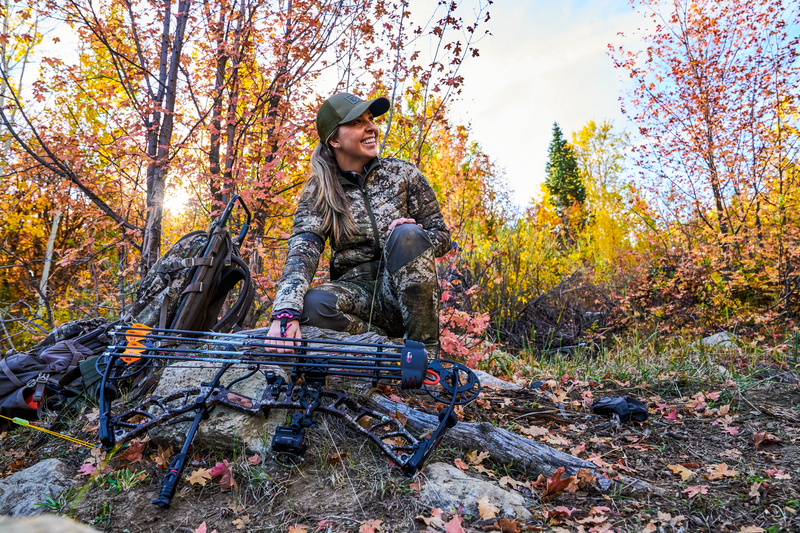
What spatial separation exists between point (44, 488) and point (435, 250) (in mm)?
2339

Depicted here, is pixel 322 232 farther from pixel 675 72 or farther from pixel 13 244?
pixel 13 244

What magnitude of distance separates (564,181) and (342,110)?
3073 centimetres

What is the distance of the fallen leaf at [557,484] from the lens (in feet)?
6.48

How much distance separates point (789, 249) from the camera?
6.09 metres

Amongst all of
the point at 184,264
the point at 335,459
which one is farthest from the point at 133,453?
the point at 184,264

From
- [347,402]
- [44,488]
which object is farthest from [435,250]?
[44,488]

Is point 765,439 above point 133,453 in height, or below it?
below

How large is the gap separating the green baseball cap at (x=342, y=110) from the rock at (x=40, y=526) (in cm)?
270

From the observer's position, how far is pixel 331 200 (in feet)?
9.84

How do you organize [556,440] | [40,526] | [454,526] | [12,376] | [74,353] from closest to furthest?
1. [40,526]
2. [454,526]
3. [556,440]
4. [12,376]
5. [74,353]

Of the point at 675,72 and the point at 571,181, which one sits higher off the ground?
the point at 571,181

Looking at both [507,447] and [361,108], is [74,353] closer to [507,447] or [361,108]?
[361,108]

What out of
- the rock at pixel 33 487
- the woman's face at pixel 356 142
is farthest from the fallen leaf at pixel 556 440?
the rock at pixel 33 487

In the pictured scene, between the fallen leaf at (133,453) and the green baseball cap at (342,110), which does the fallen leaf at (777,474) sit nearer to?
the green baseball cap at (342,110)
